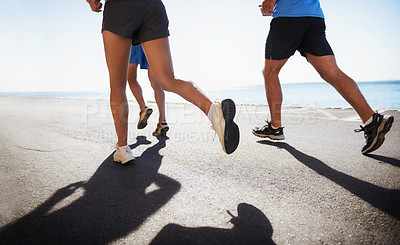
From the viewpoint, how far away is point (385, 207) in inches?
47.0

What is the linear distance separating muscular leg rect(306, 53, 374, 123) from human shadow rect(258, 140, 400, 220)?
0.67 m

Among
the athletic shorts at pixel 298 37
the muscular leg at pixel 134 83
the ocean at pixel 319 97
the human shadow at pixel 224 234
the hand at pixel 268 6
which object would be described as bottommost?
the ocean at pixel 319 97

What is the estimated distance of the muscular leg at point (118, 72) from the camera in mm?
1907

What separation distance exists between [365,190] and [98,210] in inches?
60.0

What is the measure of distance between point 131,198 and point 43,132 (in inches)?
106

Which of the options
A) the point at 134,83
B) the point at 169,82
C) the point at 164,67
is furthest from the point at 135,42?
the point at 134,83

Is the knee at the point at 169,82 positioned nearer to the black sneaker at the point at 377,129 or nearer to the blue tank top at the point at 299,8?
the blue tank top at the point at 299,8

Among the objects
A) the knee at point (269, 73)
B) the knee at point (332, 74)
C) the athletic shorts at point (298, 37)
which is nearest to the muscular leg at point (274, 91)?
the knee at point (269, 73)

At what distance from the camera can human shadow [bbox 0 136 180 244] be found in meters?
1.00

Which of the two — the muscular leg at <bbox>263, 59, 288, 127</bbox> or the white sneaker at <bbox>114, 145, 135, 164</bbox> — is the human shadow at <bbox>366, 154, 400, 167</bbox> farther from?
the white sneaker at <bbox>114, 145, 135, 164</bbox>

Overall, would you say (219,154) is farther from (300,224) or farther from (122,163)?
(300,224)

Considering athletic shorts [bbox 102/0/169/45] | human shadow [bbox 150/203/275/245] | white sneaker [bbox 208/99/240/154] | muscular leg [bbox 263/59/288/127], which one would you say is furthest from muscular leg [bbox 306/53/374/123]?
human shadow [bbox 150/203/275/245]

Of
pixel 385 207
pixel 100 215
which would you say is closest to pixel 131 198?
pixel 100 215

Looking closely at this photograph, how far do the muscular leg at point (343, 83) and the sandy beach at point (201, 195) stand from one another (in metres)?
0.41
